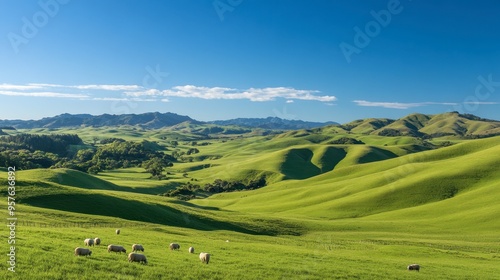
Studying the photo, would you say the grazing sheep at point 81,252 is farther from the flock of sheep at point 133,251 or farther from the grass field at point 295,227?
the grass field at point 295,227

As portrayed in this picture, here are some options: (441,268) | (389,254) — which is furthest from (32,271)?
(389,254)

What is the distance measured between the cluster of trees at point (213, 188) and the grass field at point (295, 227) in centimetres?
1230

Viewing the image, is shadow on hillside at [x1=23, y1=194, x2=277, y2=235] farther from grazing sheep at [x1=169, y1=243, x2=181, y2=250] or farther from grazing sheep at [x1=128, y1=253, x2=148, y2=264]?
grazing sheep at [x1=128, y1=253, x2=148, y2=264]

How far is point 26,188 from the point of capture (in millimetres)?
69312

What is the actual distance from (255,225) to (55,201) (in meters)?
38.1

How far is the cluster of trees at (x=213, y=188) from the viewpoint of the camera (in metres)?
163

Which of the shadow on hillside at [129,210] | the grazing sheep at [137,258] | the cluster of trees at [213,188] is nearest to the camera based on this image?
the grazing sheep at [137,258]

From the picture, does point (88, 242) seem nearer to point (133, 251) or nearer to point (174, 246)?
point (133, 251)

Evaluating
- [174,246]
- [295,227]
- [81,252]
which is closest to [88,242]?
[81,252]

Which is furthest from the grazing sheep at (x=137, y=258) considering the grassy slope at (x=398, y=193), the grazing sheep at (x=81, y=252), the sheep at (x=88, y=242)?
the grassy slope at (x=398, y=193)

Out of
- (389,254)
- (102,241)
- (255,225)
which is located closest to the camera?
(102,241)

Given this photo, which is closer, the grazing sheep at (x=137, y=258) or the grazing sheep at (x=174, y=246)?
the grazing sheep at (x=137, y=258)

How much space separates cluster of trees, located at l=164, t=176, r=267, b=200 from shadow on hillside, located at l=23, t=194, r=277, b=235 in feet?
279

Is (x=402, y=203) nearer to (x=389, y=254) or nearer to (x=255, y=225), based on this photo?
(x=255, y=225)
